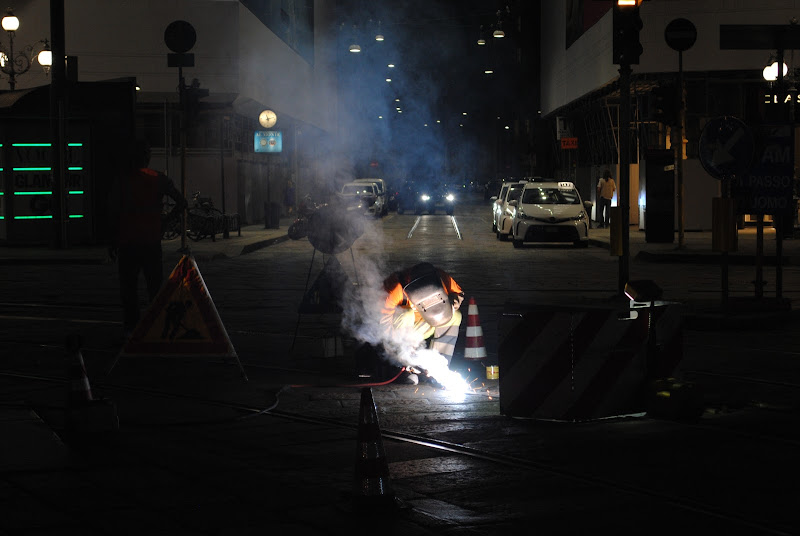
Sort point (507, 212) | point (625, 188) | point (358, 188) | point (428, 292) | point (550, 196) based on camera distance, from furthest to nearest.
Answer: point (358, 188)
point (507, 212)
point (550, 196)
point (625, 188)
point (428, 292)

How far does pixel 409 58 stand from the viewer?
24.0m

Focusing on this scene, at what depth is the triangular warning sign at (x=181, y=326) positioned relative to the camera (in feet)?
30.1

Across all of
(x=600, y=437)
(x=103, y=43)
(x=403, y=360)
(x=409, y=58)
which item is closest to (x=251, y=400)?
(x=403, y=360)

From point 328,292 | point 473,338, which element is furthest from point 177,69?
point 473,338

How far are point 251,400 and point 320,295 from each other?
114 inches

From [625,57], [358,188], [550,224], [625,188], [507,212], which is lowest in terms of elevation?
[550,224]

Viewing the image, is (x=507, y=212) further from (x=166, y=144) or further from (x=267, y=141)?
(x=166, y=144)

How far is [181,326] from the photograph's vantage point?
9.21m

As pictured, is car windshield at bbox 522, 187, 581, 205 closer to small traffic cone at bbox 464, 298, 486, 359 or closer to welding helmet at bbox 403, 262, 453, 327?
small traffic cone at bbox 464, 298, 486, 359

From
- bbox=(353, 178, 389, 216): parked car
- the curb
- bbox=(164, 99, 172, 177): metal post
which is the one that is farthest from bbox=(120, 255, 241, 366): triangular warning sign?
bbox=(353, 178, 389, 216): parked car

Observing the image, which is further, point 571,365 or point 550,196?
point 550,196

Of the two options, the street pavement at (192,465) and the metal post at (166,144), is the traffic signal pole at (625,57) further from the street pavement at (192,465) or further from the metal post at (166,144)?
the metal post at (166,144)

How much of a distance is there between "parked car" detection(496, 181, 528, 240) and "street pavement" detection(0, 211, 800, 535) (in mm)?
21842

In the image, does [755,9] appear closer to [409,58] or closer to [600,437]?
[409,58]
